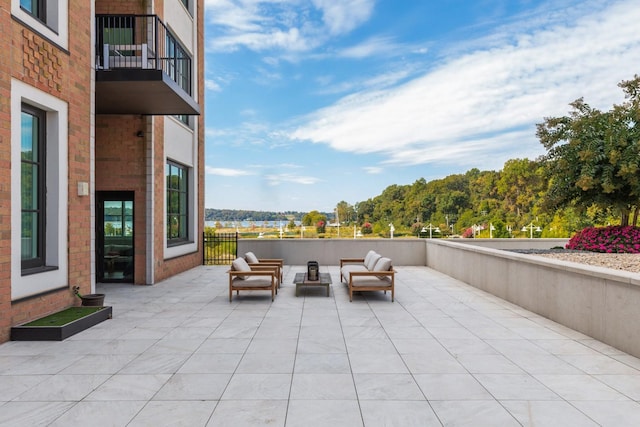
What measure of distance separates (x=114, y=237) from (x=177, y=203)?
232cm

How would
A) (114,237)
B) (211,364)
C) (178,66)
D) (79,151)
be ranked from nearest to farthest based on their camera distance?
1. (211,364)
2. (79,151)
3. (114,237)
4. (178,66)

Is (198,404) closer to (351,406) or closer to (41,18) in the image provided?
(351,406)

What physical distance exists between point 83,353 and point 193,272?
23.7 ft

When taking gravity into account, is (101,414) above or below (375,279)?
below

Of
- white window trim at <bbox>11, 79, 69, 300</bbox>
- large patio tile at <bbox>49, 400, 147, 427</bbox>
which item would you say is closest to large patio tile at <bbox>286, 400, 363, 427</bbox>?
large patio tile at <bbox>49, 400, 147, 427</bbox>

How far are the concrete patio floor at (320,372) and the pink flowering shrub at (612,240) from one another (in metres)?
4.64

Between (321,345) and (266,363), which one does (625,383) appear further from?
(266,363)

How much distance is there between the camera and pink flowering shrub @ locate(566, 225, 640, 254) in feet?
30.1

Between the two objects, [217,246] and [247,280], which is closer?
[247,280]

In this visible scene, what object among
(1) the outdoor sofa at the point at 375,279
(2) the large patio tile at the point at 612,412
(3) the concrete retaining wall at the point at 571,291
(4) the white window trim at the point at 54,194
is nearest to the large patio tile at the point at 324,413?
(2) the large patio tile at the point at 612,412

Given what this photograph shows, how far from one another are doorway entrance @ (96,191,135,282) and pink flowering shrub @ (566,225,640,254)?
1182 cm

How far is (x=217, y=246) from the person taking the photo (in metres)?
14.1

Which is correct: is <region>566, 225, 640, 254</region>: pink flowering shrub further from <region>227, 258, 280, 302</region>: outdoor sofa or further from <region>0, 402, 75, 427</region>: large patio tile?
<region>0, 402, 75, 427</region>: large patio tile

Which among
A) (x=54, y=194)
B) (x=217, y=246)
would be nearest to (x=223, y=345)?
(x=54, y=194)
